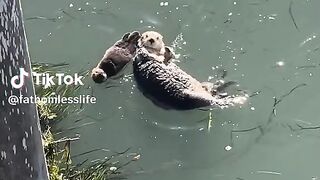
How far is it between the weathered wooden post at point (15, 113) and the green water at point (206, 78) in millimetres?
1628

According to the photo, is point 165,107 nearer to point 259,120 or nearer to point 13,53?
point 259,120

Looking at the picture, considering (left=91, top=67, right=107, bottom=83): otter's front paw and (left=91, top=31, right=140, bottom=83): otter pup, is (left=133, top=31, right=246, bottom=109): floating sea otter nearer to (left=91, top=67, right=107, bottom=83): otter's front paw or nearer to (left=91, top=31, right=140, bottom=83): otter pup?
(left=91, top=31, right=140, bottom=83): otter pup

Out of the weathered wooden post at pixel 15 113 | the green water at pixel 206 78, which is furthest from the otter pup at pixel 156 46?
the weathered wooden post at pixel 15 113

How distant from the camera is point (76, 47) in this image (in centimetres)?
526

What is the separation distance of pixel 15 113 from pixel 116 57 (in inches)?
83.9

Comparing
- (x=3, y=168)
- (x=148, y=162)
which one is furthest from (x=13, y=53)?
(x=148, y=162)

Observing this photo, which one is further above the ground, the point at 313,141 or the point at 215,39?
the point at 215,39

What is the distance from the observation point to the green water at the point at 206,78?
4.68m

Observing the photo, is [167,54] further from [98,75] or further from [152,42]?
[98,75]

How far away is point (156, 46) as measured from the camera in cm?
505

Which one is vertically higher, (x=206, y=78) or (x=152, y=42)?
(x=152, y=42)

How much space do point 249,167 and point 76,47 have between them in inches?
62.4

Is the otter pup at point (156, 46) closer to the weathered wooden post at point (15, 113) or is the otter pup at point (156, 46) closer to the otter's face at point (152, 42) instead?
the otter's face at point (152, 42)

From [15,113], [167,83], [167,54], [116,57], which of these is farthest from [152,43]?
[15,113]
